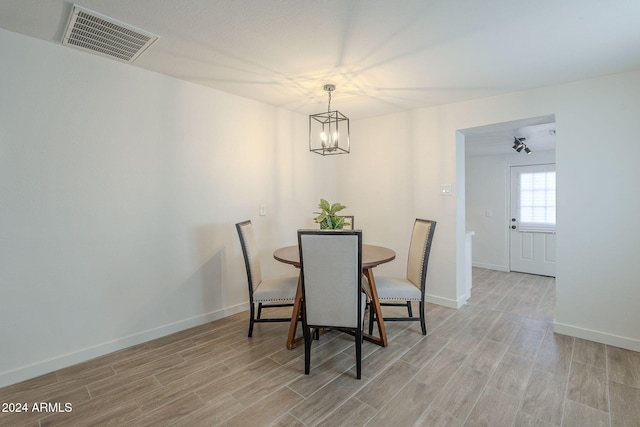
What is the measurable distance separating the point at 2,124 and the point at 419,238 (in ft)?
10.9

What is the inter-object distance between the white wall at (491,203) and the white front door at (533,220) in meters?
0.11

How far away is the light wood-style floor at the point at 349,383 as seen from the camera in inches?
68.9

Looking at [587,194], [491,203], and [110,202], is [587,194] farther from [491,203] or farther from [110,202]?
[110,202]

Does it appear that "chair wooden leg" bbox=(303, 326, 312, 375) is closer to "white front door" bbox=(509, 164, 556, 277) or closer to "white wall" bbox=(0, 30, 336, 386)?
"white wall" bbox=(0, 30, 336, 386)

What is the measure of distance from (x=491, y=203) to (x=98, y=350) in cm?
618

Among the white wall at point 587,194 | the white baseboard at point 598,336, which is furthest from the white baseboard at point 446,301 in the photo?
the white baseboard at point 598,336

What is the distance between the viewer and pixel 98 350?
2.41 m

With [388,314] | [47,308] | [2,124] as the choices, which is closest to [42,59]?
[2,124]

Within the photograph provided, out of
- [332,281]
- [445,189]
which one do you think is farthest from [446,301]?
[332,281]

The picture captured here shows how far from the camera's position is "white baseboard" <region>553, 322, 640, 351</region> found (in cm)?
256

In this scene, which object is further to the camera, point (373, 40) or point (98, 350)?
point (98, 350)

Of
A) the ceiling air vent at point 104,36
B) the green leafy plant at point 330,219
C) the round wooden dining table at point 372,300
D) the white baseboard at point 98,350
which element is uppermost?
the ceiling air vent at point 104,36

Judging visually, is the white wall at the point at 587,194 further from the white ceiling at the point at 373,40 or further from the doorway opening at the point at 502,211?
the doorway opening at the point at 502,211

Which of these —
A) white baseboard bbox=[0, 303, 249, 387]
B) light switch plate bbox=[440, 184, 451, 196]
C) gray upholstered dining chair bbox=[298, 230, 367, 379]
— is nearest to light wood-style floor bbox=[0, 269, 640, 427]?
white baseboard bbox=[0, 303, 249, 387]
